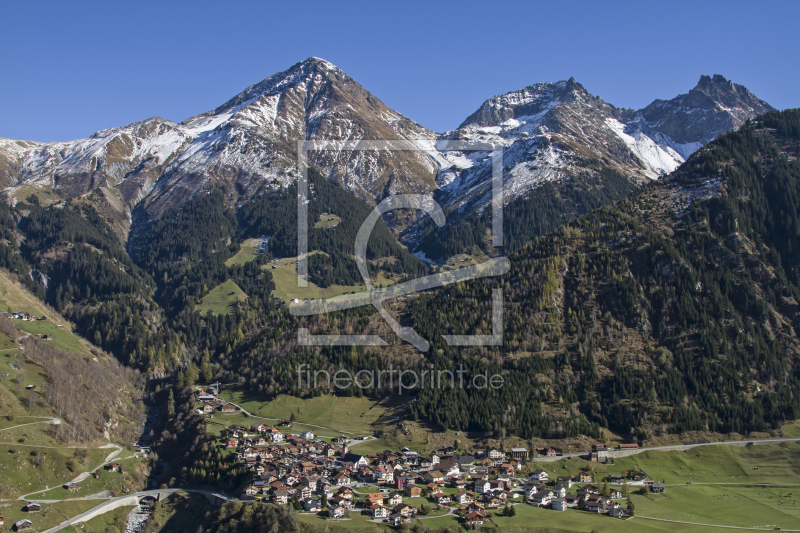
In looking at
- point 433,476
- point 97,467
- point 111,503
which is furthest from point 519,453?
point 97,467

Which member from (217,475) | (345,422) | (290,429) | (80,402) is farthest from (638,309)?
(80,402)

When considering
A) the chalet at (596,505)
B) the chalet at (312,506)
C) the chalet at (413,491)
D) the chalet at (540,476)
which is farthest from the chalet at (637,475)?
the chalet at (312,506)

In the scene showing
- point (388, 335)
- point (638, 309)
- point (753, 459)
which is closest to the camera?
point (753, 459)

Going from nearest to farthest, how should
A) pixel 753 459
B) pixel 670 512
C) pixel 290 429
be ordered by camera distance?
1. pixel 670 512
2. pixel 753 459
3. pixel 290 429

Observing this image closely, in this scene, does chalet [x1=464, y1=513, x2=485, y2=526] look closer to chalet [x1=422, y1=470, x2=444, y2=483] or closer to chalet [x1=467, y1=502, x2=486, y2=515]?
chalet [x1=467, y1=502, x2=486, y2=515]

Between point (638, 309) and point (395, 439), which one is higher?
point (638, 309)

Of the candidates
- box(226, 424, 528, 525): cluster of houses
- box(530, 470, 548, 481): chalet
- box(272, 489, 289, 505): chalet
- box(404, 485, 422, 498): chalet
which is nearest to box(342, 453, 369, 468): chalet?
box(226, 424, 528, 525): cluster of houses

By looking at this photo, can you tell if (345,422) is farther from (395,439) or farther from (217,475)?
(217,475)
